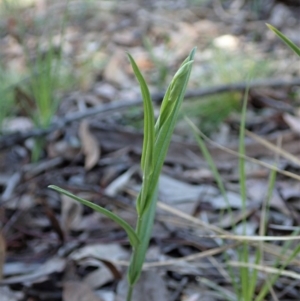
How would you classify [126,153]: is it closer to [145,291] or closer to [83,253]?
[83,253]

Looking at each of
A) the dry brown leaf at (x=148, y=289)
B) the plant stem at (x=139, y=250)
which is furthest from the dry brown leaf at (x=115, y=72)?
the plant stem at (x=139, y=250)

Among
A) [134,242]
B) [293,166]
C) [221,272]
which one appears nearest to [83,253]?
[221,272]

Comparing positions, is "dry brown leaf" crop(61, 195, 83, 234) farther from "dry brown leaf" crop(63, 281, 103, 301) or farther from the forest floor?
"dry brown leaf" crop(63, 281, 103, 301)

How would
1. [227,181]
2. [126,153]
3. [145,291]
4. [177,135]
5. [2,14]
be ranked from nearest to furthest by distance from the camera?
1. [145,291]
2. [227,181]
3. [126,153]
4. [177,135]
5. [2,14]

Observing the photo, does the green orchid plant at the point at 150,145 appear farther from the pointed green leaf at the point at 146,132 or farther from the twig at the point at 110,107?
the twig at the point at 110,107

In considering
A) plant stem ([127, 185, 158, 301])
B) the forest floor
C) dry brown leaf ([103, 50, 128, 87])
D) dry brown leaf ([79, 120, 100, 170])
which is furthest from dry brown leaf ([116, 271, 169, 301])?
dry brown leaf ([103, 50, 128, 87])
